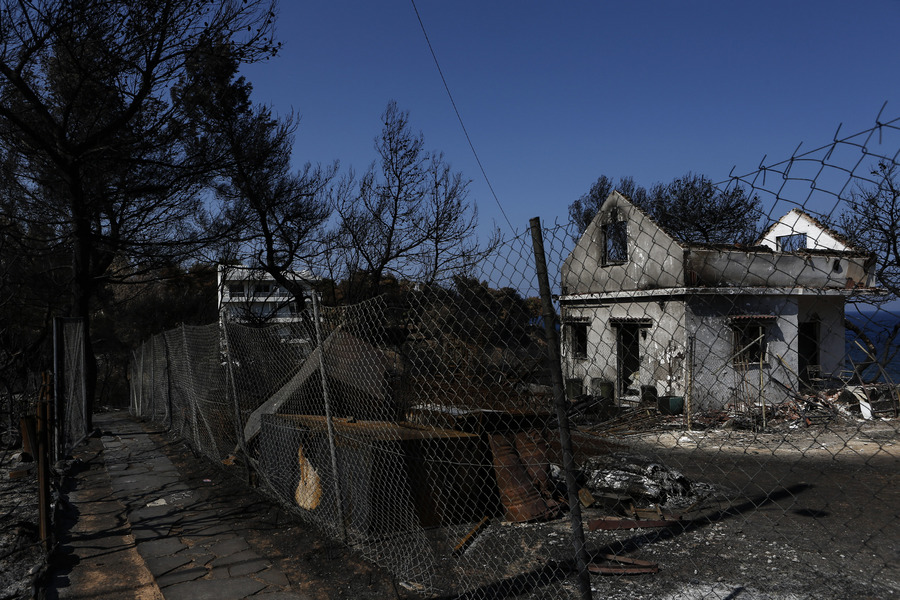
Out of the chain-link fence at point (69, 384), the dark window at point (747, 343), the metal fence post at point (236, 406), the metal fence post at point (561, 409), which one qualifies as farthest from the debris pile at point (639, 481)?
the chain-link fence at point (69, 384)

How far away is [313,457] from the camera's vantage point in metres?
5.00

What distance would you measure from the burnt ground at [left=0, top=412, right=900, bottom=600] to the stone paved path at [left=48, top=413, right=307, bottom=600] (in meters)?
0.17

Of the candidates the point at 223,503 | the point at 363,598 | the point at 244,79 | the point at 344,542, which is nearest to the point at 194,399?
the point at 223,503

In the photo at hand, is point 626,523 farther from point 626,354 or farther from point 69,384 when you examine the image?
point 69,384

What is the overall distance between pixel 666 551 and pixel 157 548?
3864 millimetres

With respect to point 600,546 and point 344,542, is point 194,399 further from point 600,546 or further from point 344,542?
point 600,546

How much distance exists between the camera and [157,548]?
4.58m

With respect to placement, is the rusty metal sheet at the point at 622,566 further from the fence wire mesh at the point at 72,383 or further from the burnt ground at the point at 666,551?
the fence wire mesh at the point at 72,383

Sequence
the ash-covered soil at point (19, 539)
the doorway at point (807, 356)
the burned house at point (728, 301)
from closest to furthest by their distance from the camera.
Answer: the doorway at point (807, 356) → the burned house at point (728, 301) → the ash-covered soil at point (19, 539)

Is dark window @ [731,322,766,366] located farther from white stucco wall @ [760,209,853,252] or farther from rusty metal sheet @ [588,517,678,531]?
rusty metal sheet @ [588,517,678,531]

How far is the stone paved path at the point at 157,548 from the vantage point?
3.84m

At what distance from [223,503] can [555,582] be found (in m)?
3.29

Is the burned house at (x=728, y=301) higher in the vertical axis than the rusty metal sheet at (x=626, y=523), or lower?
higher

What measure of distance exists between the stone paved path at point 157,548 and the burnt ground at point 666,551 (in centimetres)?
17
